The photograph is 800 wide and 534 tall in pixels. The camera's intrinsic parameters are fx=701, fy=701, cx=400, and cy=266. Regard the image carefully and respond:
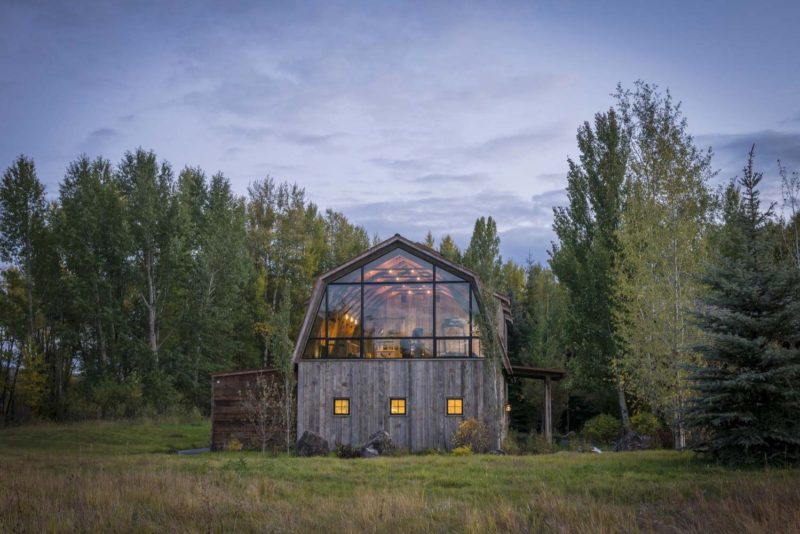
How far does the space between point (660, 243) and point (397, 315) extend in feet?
28.8

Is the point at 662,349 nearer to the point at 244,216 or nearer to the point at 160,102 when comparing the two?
the point at 160,102

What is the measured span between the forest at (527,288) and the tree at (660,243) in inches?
2.7

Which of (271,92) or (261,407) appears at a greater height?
(271,92)

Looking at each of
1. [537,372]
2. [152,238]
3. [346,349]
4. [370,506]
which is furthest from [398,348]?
[152,238]

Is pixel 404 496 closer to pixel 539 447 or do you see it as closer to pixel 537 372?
pixel 539 447

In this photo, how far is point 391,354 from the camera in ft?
77.3

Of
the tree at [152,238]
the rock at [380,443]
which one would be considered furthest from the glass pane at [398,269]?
the tree at [152,238]

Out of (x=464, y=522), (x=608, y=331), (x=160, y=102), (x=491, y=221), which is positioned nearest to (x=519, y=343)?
(x=608, y=331)

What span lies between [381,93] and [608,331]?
13407mm

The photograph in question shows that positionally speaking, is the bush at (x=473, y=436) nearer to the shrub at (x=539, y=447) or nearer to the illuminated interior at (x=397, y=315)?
the shrub at (x=539, y=447)

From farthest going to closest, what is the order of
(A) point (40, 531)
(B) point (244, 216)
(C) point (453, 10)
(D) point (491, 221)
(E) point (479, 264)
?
(D) point (491, 221) < (B) point (244, 216) < (E) point (479, 264) < (C) point (453, 10) < (A) point (40, 531)

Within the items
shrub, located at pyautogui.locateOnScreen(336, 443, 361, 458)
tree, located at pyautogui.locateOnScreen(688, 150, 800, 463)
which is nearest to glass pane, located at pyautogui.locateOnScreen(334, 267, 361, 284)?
shrub, located at pyautogui.locateOnScreen(336, 443, 361, 458)

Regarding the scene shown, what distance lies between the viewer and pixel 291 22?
1934 cm

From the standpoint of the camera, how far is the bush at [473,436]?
22.0m
